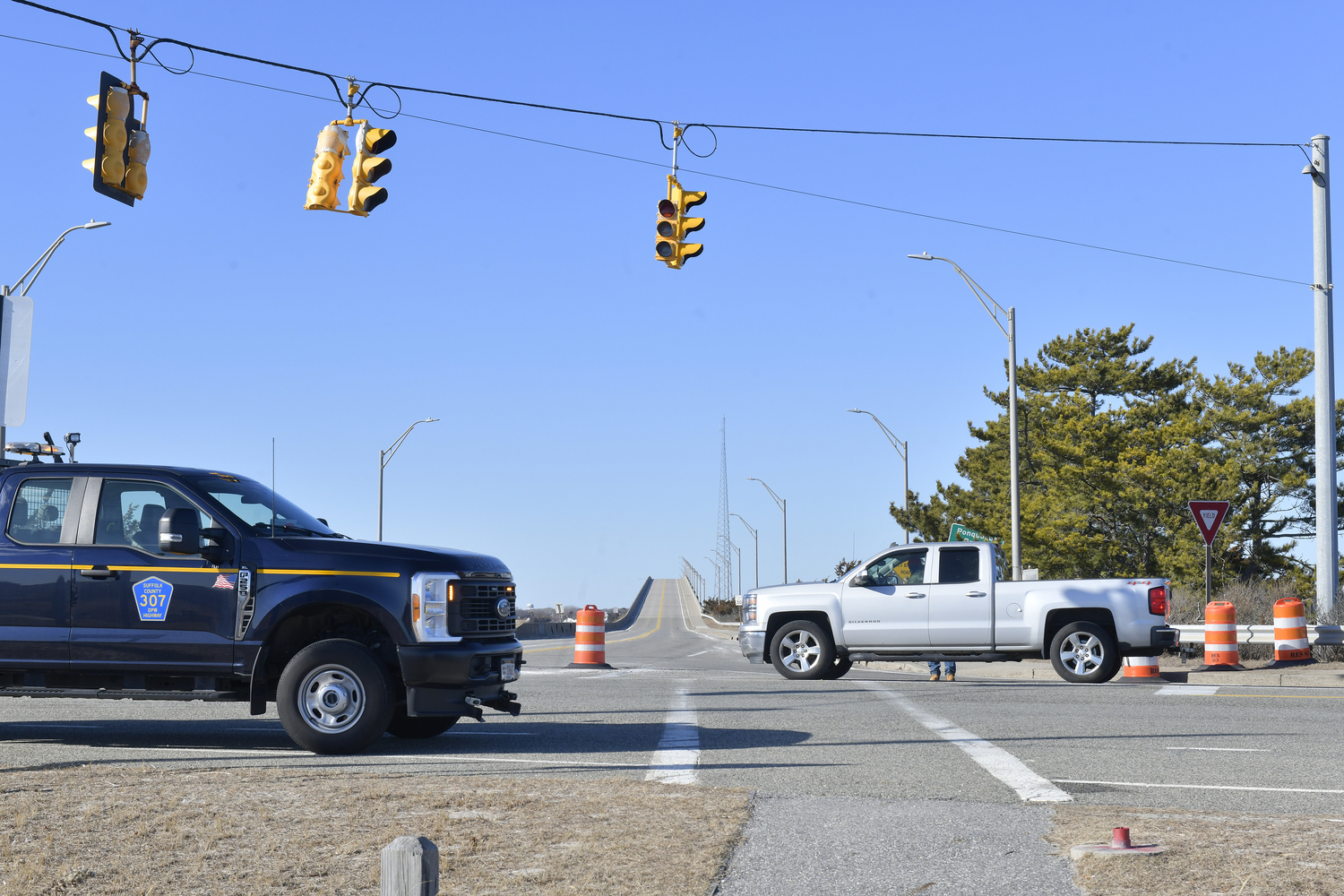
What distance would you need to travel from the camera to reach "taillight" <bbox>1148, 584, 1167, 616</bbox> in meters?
17.2

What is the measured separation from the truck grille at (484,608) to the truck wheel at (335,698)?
28.4 inches

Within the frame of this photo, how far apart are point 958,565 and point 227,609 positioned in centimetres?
1082

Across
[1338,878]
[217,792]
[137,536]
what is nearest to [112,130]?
[137,536]

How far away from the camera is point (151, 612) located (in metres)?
9.88

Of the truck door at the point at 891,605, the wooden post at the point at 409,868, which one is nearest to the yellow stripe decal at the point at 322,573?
the wooden post at the point at 409,868

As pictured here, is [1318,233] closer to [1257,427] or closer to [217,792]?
[217,792]

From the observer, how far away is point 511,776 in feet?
27.8

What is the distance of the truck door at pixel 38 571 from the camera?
991 centimetres

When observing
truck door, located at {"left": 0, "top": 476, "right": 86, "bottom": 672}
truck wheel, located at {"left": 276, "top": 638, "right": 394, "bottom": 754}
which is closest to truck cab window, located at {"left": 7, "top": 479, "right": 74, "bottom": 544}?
truck door, located at {"left": 0, "top": 476, "right": 86, "bottom": 672}

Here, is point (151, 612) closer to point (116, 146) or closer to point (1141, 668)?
point (116, 146)

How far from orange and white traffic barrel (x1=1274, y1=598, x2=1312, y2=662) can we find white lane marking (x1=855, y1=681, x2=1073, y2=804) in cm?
833

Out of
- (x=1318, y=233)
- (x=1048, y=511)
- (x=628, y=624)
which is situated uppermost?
(x=1318, y=233)

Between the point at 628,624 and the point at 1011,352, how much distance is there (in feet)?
249

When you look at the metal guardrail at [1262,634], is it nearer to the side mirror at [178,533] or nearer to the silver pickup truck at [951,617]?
the silver pickup truck at [951,617]
